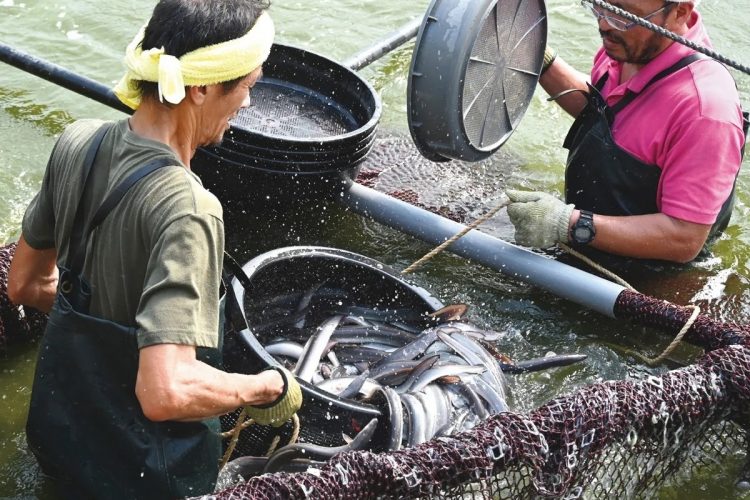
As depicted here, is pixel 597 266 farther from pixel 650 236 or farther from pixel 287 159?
pixel 287 159

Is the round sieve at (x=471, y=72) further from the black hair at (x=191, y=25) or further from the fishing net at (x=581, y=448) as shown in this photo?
the black hair at (x=191, y=25)

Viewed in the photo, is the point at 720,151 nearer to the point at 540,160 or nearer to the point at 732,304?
the point at 732,304

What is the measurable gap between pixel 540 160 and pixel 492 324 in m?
2.39

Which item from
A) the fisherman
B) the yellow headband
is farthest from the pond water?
the yellow headband

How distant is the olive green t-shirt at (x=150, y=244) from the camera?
2629 mm

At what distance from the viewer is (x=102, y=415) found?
3039 mm

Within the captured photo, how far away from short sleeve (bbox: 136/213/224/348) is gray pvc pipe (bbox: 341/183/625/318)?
267 cm

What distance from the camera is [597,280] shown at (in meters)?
4.91

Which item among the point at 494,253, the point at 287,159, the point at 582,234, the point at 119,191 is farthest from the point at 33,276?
the point at 582,234

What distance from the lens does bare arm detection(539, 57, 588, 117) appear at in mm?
5934

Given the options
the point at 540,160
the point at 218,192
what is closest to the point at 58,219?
the point at 218,192

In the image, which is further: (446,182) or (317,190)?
(446,182)

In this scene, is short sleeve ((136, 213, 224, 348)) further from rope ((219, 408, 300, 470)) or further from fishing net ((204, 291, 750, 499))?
rope ((219, 408, 300, 470))

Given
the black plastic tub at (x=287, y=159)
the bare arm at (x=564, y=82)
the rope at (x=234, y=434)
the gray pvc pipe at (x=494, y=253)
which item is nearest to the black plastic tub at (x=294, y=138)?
the black plastic tub at (x=287, y=159)
